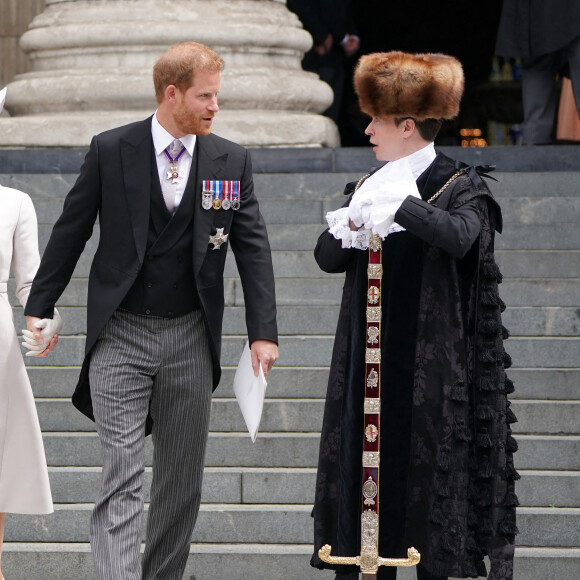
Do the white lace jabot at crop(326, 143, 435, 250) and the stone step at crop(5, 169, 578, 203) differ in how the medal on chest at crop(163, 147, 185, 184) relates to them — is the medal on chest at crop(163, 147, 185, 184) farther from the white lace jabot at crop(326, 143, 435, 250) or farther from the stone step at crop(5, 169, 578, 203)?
the stone step at crop(5, 169, 578, 203)

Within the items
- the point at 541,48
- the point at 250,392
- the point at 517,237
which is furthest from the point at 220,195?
the point at 541,48

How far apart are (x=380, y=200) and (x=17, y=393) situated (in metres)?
1.68

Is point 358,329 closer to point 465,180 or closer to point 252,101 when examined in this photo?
point 465,180

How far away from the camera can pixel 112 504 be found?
15.2ft

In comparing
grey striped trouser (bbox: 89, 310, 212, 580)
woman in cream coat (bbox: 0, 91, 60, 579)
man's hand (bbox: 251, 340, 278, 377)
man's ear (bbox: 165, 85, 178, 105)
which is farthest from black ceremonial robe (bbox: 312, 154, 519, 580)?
woman in cream coat (bbox: 0, 91, 60, 579)

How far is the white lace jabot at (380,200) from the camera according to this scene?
435 cm

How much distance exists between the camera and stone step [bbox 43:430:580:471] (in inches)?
246

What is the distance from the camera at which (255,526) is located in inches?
234

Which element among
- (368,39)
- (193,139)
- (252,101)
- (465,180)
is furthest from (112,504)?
(368,39)

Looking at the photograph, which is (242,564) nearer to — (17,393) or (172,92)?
(17,393)

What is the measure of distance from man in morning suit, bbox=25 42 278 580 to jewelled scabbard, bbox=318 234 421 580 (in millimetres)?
436

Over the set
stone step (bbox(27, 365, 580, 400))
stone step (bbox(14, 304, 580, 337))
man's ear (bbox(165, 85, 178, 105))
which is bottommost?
stone step (bbox(27, 365, 580, 400))

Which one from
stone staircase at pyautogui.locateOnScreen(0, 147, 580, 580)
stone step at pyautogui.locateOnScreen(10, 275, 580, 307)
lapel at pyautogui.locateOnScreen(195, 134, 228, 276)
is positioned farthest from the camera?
stone step at pyautogui.locateOnScreen(10, 275, 580, 307)

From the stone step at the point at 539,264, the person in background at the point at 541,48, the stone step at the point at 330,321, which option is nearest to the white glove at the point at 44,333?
the stone step at the point at 330,321
